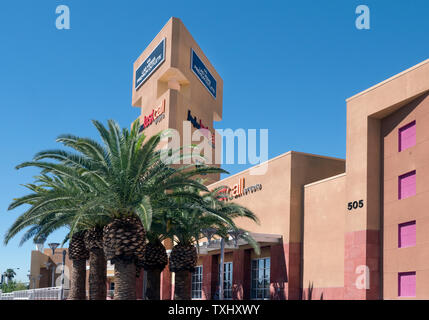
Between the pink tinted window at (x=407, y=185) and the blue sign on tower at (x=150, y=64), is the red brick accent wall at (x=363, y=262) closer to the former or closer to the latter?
the pink tinted window at (x=407, y=185)

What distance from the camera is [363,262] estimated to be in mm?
27000

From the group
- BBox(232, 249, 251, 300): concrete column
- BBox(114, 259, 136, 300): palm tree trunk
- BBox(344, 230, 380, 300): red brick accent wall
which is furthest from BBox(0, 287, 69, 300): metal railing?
BBox(344, 230, 380, 300): red brick accent wall

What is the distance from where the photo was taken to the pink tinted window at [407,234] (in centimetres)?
2544

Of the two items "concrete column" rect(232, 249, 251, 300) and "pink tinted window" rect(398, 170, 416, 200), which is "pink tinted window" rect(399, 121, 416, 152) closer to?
"pink tinted window" rect(398, 170, 416, 200)

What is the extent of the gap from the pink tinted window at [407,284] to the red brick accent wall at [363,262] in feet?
4.08

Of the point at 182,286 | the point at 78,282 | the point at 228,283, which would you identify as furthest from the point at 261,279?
the point at 78,282

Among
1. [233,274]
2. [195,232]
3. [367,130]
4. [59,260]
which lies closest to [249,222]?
[233,274]

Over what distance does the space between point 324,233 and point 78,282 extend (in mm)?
13616

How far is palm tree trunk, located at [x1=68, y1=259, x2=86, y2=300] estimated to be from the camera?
2895cm

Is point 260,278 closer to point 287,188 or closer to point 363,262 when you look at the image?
point 287,188

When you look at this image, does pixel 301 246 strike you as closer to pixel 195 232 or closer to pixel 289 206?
pixel 289 206
